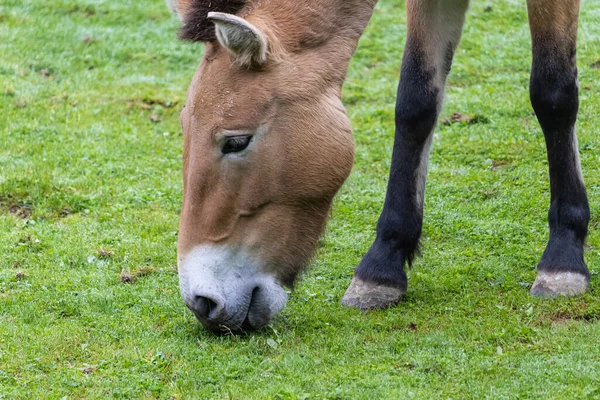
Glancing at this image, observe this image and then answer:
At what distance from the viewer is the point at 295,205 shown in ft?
14.3

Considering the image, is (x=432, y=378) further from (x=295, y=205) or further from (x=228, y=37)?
(x=228, y=37)

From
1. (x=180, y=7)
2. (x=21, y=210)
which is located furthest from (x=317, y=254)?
(x=21, y=210)

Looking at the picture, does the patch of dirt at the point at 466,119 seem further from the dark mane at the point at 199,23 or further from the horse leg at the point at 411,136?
the dark mane at the point at 199,23

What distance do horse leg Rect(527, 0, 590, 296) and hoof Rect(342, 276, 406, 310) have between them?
785 mm

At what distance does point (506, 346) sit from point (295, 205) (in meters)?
1.23

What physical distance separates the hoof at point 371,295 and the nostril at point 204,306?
1.10 meters

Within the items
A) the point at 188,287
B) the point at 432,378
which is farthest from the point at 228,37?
the point at 432,378

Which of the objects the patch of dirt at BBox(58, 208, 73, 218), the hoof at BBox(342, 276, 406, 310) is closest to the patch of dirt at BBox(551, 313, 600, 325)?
the hoof at BBox(342, 276, 406, 310)

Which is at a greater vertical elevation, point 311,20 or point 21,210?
point 311,20

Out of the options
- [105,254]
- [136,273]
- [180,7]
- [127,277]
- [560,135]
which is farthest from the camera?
[105,254]

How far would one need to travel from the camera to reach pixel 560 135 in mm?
5109

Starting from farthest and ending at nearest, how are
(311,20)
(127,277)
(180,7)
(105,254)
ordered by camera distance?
(105,254), (127,277), (180,7), (311,20)

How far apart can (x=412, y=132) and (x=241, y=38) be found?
5.13 feet

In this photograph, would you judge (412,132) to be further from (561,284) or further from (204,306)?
(204,306)
